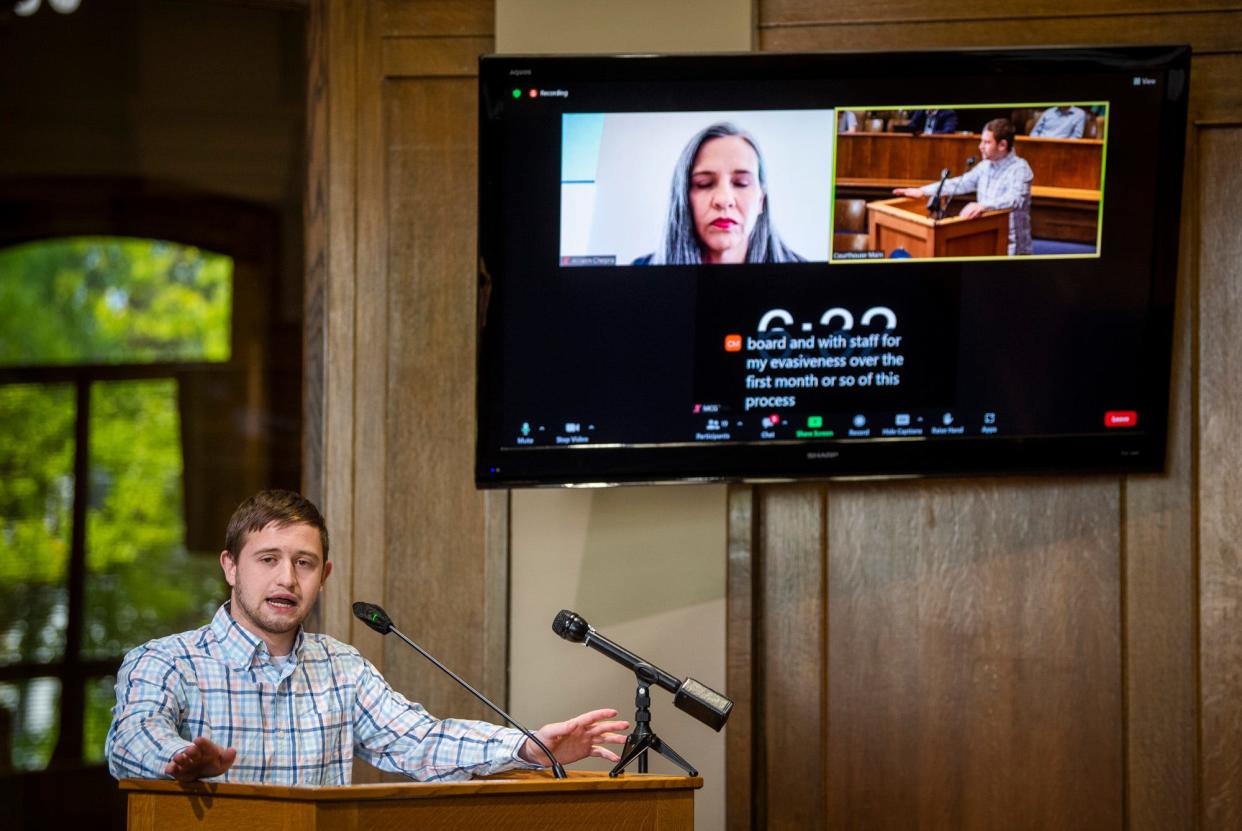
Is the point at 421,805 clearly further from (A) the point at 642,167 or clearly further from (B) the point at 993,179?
(B) the point at 993,179

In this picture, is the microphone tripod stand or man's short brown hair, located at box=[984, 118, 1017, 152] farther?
man's short brown hair, located at box=[984, 118, 1017, 152]

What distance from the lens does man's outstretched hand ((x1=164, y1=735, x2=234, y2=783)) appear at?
2.06 m

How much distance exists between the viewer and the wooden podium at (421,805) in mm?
2035

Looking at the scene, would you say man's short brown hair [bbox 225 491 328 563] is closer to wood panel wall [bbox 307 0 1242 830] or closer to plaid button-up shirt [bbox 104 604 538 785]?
plaid button-up shirt [bbox 104 604 538 785]

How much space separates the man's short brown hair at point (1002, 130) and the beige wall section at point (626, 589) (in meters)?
0.60

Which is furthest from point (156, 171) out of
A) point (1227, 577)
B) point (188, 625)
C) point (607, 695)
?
point (1227, 577)

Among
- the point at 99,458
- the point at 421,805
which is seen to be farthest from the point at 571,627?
the point at 99,458

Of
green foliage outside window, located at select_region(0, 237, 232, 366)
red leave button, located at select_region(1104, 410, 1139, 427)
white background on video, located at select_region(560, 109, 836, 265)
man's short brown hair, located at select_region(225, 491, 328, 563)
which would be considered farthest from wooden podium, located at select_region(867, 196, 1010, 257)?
green foliage outside window, located at select_region(0, 237, 232, 366)

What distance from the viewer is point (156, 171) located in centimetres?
381

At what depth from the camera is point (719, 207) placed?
3.16 meters

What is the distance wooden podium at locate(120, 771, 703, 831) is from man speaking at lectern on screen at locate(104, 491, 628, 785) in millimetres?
285

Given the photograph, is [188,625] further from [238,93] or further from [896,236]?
[896,236]

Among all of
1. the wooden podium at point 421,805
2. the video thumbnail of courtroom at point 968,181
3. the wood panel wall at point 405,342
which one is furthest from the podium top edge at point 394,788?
the video thumbnail of courtroom at point 968,181

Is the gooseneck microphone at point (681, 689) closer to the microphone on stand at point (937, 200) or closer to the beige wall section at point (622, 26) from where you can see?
the microphone on stand at point (937, 200)
